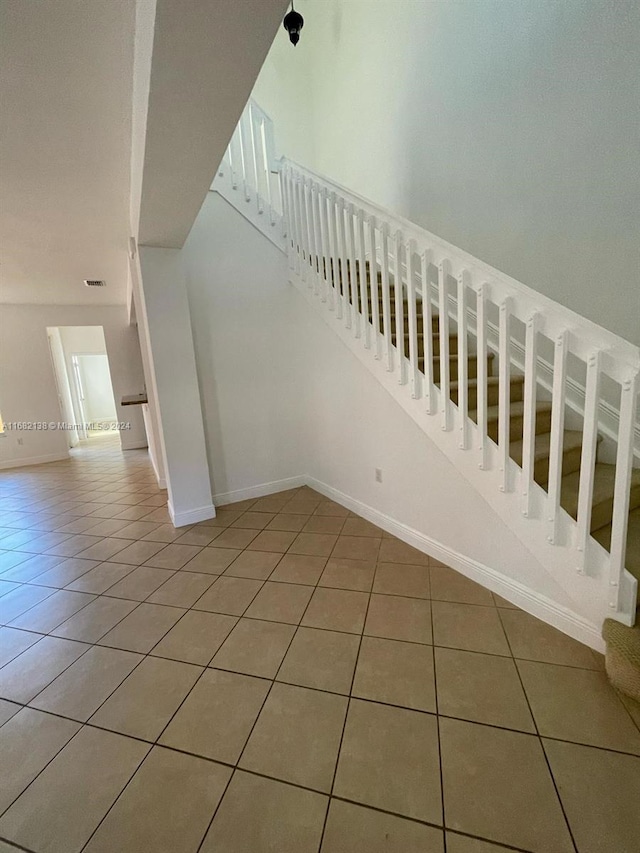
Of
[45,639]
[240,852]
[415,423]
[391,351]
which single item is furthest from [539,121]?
[45,639]

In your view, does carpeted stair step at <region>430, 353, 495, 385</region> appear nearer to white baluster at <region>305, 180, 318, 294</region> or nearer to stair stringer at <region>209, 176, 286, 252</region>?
white baluster at <region>305, 180, 318, 294</region>

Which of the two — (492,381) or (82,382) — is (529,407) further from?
(82,382)

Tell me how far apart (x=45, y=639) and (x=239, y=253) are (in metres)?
2.95

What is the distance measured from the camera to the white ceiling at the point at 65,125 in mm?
1229

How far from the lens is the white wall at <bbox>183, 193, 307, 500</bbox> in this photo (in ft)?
9.61

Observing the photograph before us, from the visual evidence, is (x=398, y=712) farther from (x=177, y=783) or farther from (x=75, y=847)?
(x=75, y=847)

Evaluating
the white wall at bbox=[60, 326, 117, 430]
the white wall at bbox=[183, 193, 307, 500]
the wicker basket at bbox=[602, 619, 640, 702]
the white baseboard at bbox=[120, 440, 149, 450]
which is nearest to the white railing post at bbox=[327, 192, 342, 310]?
the white wall at bbox=[183, 193, 307, 500]

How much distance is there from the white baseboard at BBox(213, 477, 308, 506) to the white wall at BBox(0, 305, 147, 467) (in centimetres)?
431

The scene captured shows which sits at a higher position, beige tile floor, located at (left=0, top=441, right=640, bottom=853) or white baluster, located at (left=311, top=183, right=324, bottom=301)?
white baluster, located at (left=311, top=183, right=324, bottom=301)

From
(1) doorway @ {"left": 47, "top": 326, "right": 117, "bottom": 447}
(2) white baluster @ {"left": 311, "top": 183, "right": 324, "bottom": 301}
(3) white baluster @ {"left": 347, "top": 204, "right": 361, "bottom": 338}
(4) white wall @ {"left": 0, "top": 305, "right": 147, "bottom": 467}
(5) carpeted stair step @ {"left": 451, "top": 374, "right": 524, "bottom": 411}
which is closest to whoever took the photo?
(5) carpeted stair step @ {"left": 451, "top": 374, "right": 524, "bottom": 411}

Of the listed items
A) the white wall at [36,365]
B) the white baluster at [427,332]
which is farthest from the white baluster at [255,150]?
the white wall at [36,365]

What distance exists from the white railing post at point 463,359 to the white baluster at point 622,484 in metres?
0.63

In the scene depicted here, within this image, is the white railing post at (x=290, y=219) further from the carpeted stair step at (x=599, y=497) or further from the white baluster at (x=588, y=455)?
the carpeted stair step at (x=599, y=497)

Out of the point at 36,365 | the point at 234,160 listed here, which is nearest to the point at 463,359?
the point at 234,160
